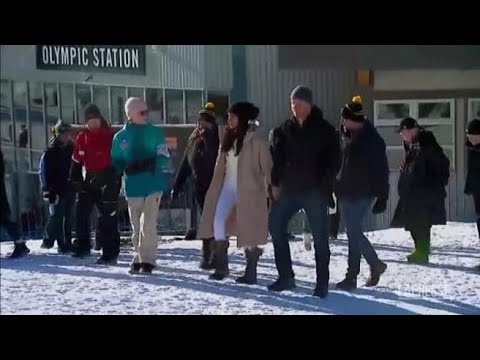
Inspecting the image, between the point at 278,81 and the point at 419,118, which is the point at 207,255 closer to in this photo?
the point at 278,81

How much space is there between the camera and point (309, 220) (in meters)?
6.70

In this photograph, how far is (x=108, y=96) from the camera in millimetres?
18281

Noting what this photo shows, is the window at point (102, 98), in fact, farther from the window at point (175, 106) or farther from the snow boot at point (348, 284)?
the snow boot at point (348, 284)

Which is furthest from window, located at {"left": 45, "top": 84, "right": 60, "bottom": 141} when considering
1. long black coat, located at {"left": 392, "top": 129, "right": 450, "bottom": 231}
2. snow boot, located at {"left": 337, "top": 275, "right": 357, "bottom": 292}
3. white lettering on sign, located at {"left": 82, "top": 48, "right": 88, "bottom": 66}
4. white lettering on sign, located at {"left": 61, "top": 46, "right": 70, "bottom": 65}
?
snow boot, located at {"left": 337, "top": 275, "right": 357, "bottom": 292}

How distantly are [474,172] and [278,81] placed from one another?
8.17 meters

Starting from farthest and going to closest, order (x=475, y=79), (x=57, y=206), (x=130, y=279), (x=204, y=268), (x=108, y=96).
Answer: (x=108, y=96)
(x=475, y=79)
(x=57, y=206)
(x=204, y=268)
(x=130, y=279)

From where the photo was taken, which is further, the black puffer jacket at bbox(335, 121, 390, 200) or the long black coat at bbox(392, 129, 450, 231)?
the long black coat at bbox(392, 129, 450, 231)

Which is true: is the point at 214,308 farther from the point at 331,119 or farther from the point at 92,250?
the point at 331,119

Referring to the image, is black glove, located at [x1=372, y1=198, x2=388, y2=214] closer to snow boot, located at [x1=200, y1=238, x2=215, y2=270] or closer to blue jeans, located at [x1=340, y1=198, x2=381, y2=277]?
blue jeans, located at [x1=340, y1=198, x2=381, y2=277]

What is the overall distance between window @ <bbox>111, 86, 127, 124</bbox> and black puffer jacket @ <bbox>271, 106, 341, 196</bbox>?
458 inches

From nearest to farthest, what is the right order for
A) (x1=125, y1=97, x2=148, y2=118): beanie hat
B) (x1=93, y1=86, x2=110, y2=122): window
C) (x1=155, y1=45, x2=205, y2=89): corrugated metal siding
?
(x1=125, y1=97, x2=148, y2=118): beanie hat → (x1=155, y1=45, x2=205, y2=89): corrugated metal siding → (x1=93, y1=86, x2=110, y2=122): window

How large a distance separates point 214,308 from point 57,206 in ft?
11.2

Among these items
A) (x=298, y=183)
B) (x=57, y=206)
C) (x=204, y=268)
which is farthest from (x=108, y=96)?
(x=298, y=183)

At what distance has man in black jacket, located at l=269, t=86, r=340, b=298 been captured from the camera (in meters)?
6.53
